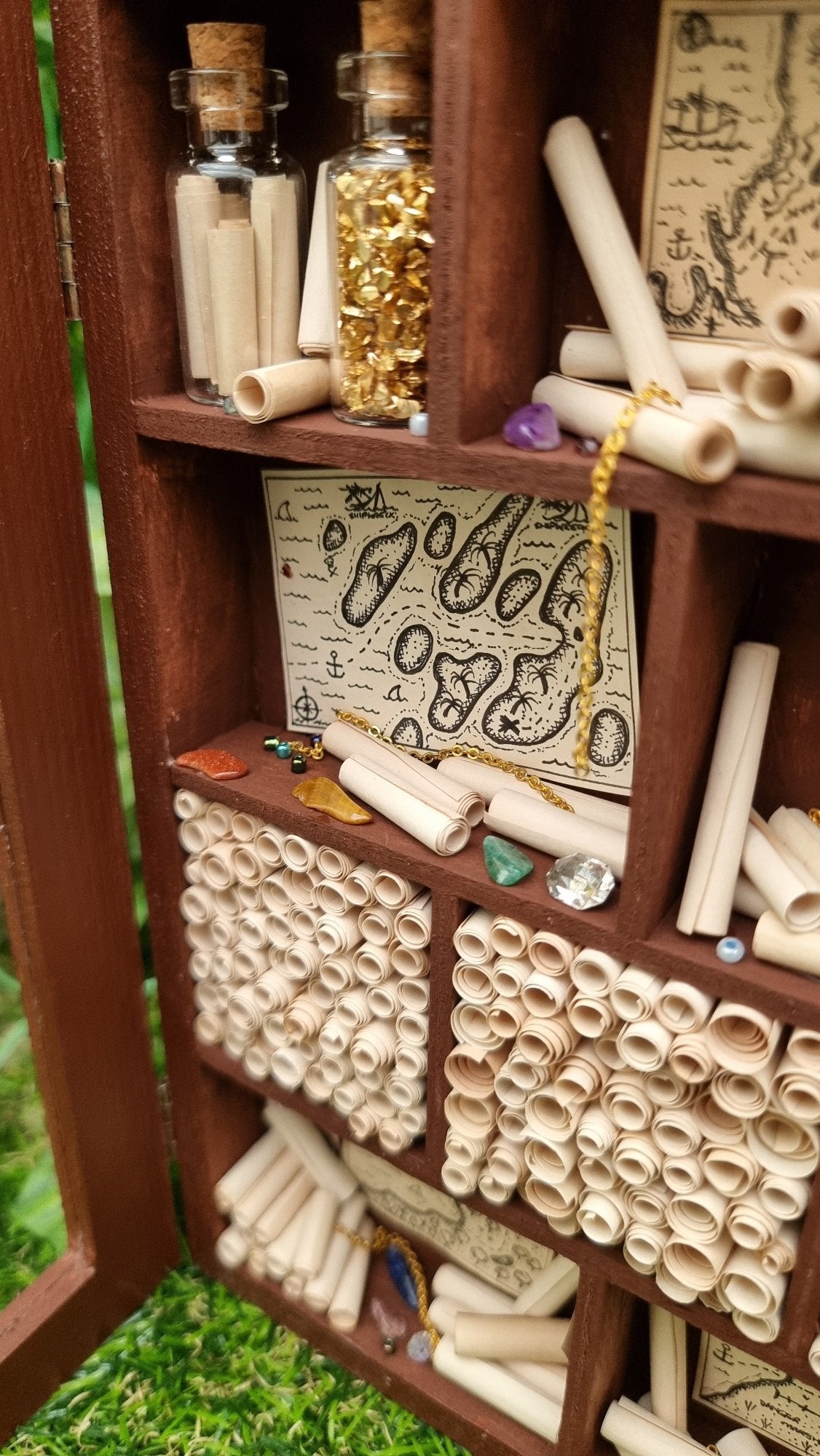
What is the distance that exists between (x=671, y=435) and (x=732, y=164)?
0.23m

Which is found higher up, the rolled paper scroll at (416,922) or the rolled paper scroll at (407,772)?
the rolled paper scroll at (407,772)

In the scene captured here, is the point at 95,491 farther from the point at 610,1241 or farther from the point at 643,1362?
the point at 643,1362

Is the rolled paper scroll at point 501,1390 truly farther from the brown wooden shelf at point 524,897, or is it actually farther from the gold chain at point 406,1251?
the brown wooden shelf at point 524,897

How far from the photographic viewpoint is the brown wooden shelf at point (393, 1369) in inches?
45.9

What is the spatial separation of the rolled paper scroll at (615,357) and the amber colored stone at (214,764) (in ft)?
1.63

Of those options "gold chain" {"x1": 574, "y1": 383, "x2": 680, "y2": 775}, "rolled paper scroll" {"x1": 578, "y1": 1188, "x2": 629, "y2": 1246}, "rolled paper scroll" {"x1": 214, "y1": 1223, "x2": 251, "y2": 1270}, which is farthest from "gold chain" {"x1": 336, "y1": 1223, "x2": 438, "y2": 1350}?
"gold chain" {"x1": 574, "y1": 383, "x2": 680, "y2": 775}

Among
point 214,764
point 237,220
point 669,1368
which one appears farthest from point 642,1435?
point 237,220

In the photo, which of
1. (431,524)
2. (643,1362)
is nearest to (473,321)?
(431,524)

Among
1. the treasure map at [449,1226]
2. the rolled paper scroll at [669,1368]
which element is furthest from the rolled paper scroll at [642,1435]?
the treasure map at [449,1226]

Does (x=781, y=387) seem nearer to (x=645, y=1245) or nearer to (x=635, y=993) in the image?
(x=635, y=993)

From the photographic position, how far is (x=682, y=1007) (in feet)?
2.71

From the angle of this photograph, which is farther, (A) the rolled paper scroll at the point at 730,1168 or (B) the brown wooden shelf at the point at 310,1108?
A: (B) the brown wooden shelf at the point at 310,1108

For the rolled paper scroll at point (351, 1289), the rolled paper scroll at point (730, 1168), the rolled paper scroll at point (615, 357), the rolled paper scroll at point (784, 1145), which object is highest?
the rolled paper scroll at point (615, 357)

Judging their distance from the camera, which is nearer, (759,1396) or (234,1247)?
(759,1396)
